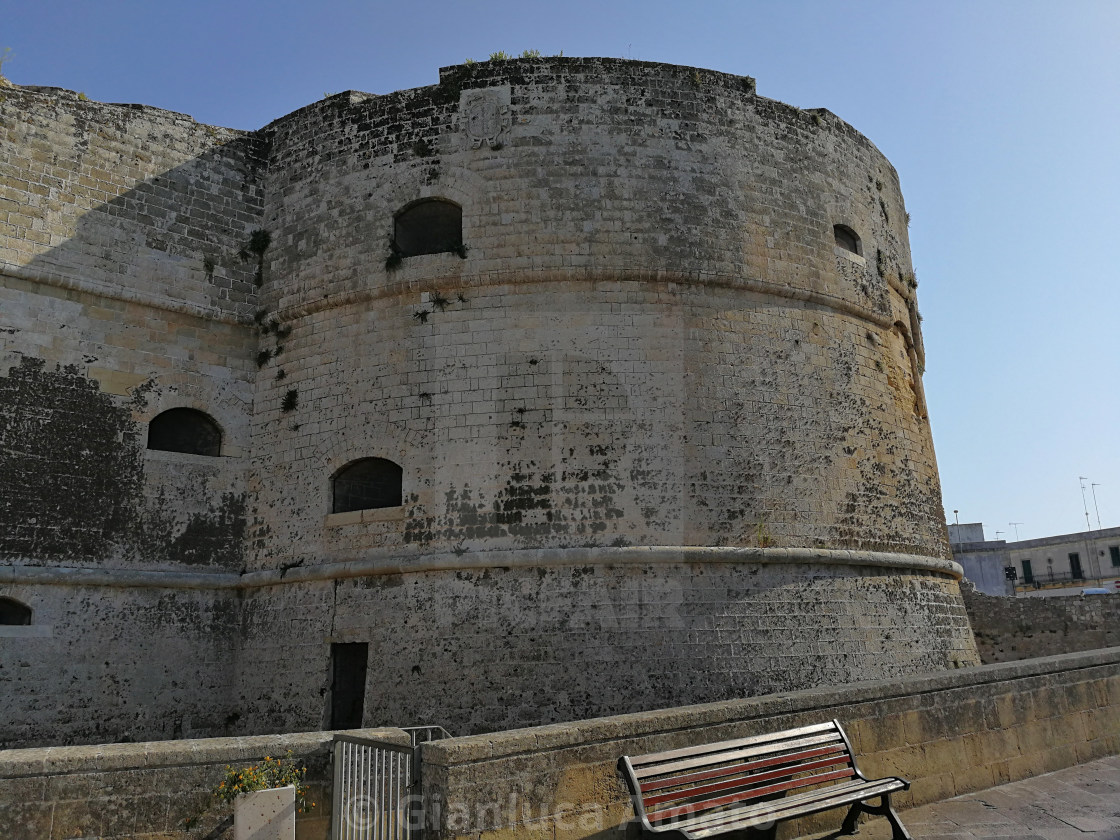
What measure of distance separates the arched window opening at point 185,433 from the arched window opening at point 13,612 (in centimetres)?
203

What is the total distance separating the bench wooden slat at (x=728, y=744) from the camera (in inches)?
163

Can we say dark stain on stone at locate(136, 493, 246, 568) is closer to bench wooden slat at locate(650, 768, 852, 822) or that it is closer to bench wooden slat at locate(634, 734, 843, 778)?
bench wooden slat at locate(634, 734, 843, 778)

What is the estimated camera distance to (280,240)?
1052cm

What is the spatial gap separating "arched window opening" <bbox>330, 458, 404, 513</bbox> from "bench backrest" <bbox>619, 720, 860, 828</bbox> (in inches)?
222

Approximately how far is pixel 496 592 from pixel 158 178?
6.23 meters

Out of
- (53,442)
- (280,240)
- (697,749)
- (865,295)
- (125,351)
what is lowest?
(697,749)

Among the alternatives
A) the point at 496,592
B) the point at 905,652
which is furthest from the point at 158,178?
the point at 905,652

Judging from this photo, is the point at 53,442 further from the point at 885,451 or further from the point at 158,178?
the point at 885,451

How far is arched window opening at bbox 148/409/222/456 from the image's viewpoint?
970 centimetres

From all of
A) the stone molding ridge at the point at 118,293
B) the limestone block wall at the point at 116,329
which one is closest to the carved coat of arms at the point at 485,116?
the limestone block wall at the point at 116,329

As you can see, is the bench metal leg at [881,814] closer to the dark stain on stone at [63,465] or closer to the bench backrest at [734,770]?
the bench backrest at [734,770]

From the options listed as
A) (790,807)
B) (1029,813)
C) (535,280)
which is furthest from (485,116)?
(1029,813)

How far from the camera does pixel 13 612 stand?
8.42 meters

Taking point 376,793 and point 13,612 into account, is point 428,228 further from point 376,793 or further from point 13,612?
point 376,793
